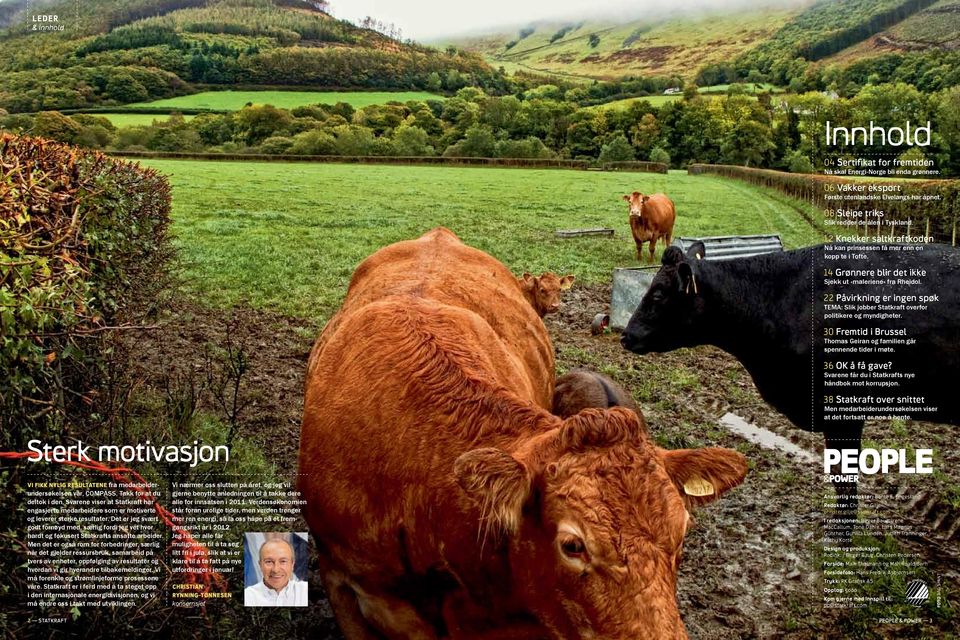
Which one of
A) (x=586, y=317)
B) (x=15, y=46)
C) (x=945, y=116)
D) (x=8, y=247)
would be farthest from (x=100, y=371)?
(x=945, y=116)

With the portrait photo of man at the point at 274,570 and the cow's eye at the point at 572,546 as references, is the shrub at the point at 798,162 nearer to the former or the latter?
the portrait photo of man at the point at 274,570

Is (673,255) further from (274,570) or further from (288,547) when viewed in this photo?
(274,570)

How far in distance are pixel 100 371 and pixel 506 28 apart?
59.2 metres

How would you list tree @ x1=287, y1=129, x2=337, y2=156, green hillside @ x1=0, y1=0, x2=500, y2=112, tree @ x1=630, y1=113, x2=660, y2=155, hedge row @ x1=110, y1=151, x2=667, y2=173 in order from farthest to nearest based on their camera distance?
tree @ x1=630, y1=113, x2=660, y2=155 → tree @ x1=287, y1=129, x2=337, y2=156 → hedge row @ x1=110, y1=151, x2=667, y2=173 → green hillside @ x1=0, y1=0, x2=500, y2=112

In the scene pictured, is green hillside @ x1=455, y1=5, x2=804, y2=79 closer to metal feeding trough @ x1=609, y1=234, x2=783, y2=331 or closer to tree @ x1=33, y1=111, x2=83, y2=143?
metal feeding trough @ x1=609, y1=234, x2=783, y2=331

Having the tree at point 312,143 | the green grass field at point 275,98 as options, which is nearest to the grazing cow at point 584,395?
the green grass field at point 275,98

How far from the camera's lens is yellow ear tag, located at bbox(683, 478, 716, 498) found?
2271 millimetres

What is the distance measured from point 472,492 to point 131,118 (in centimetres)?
2659

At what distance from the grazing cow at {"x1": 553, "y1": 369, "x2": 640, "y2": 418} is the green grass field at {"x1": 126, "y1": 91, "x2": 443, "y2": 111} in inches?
891

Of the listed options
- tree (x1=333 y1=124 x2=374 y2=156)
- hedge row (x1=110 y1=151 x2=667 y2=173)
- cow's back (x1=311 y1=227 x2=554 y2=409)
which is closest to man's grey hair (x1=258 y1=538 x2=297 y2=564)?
cow's back (x1=311 y1=227 x2=554 y2=409)

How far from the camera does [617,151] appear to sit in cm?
5578

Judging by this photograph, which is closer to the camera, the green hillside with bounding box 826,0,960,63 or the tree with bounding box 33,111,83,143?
the green hillside with bounding box 826,0,960,63

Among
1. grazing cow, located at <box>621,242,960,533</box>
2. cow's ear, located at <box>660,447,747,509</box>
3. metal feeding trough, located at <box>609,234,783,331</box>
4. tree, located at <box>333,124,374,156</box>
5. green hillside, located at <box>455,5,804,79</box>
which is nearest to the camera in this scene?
cow's ear, located at <box>660,447,747,509</box>

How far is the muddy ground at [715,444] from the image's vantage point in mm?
4539
